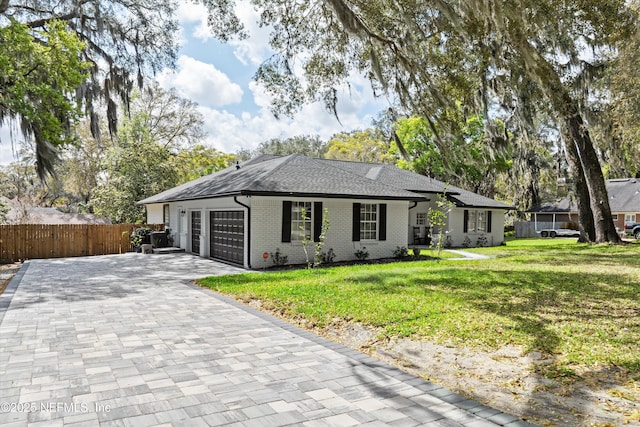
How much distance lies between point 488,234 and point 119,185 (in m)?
22.1

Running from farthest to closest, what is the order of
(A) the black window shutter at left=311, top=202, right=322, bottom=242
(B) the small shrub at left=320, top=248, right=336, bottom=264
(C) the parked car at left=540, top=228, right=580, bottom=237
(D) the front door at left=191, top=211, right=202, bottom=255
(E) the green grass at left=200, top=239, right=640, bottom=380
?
(C) the parked car at left=540, top=228, right=580, bottom=237
(D) the front door at left=191, top=211, right=202, bottom=255
(B) the small shrub at left=320, top=248, right=336, bottom=264
(A) the black window shutter at left=311, top=202, right=322, bottom=242
(E) the green grass at left=200, top=239, right=640, bottom=380

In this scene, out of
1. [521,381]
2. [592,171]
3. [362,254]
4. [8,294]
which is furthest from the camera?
[592,171]

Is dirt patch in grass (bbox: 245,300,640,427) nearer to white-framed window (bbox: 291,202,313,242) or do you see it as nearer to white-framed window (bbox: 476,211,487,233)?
white-framed window (bbox: 291,202,313,242)

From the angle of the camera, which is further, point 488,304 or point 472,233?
point 472,233

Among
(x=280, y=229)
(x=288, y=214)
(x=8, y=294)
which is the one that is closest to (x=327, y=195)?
(x=288, y=214)

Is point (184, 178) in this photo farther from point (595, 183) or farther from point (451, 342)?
point (451, 342)

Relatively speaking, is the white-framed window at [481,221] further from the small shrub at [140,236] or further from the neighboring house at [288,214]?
the small shrub at [140,236]

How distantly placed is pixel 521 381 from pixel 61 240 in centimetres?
1807

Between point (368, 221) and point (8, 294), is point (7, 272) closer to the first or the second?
point (8, 294)

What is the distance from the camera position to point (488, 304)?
7160 millimetres

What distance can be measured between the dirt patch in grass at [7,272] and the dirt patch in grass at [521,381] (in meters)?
9.03

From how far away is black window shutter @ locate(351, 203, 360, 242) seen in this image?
14734mm

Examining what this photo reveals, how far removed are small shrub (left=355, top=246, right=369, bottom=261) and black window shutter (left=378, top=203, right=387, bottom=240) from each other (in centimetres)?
79

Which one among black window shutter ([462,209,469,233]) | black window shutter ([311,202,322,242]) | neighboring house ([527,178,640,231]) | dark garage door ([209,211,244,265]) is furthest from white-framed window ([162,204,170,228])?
neighboring house ([527,178,640,231])
